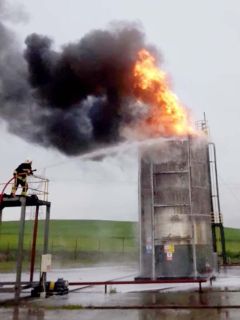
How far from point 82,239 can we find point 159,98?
47.9m

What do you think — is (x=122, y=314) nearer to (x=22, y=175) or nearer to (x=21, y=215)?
(x=21, y=215)

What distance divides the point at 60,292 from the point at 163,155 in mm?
10701

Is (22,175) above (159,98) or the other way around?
the other way around

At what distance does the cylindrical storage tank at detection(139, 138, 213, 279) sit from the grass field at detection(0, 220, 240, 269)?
1968 centimetres

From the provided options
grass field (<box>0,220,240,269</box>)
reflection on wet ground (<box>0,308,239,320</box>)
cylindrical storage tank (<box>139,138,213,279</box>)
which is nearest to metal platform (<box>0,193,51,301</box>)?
reflection on wet ground (<box>0,308,239,320</box>)

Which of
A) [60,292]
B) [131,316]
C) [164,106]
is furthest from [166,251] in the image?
[131,316]

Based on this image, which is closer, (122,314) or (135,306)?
(122,314)

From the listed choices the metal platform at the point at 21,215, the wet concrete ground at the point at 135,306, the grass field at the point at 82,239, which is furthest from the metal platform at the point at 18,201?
the grass field at the point at 82,239

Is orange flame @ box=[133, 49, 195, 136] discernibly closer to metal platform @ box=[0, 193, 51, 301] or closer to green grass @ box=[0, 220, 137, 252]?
metal platform @ box=[0, 193, 51, 301]

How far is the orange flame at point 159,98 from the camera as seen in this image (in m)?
25.1

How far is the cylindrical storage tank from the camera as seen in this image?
933 inches

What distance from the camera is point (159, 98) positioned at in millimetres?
25250

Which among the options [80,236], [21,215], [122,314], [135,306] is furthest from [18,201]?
[80,236]

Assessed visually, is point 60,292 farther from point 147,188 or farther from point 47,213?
point 147,188
